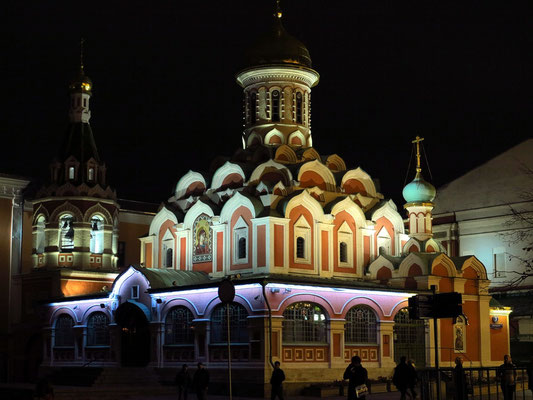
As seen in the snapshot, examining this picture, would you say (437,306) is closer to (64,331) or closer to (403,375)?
(403,375)

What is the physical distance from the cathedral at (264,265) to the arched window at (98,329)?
0.33 feet

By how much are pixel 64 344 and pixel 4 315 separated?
5.87m

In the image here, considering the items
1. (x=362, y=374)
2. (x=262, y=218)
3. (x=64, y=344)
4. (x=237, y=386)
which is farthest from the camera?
(x=64, y=344)

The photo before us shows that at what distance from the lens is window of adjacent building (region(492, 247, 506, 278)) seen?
37.2 metres

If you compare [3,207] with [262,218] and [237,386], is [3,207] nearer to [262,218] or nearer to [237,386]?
[262,218]

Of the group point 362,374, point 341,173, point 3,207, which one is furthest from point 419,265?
point 3,207

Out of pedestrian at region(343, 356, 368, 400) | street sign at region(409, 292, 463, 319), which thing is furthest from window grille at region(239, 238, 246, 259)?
street sign at region(409, 292, 463, 319)

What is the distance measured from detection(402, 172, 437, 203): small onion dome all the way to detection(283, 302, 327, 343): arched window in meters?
7.80

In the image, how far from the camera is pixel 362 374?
1473cm

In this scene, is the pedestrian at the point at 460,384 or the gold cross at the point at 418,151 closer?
the pedestrian at the point at 460,384

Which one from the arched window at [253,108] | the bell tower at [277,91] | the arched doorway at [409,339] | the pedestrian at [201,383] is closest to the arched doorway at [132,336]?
the bell tower at [277,91]

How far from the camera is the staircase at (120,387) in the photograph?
2405cm

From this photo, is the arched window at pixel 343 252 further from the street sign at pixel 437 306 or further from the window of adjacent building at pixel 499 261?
the street sign at pixel 437 306

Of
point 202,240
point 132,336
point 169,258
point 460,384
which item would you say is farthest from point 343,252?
point 460,384
